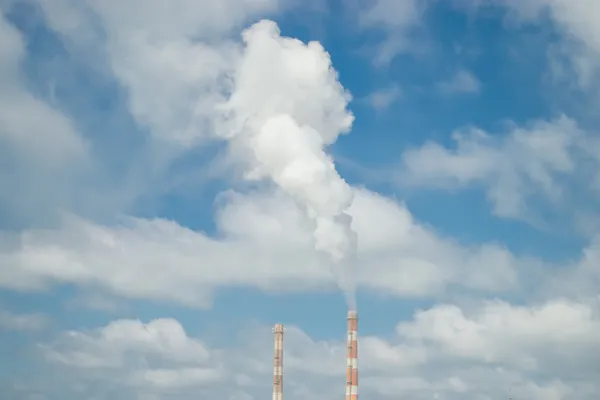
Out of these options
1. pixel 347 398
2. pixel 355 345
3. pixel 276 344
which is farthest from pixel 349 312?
pixel 276 344

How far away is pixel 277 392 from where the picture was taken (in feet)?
372

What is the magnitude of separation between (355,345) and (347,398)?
6.75 m

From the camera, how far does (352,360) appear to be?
10175cm

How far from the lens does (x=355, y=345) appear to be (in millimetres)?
102438

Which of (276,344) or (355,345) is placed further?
(276,344)

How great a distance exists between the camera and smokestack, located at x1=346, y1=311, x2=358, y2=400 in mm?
100625

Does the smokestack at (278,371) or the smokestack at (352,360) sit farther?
the smokestack at (278,371)

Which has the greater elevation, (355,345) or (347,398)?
(355,345)

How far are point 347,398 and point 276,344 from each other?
18.8 m

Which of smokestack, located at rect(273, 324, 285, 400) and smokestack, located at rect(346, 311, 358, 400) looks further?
smokestack, located at rect(273, 324, 285, 400)

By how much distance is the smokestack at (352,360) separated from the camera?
100625mm

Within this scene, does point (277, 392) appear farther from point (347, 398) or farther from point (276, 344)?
point (347, 398)

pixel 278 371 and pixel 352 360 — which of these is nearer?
pixel 352 360

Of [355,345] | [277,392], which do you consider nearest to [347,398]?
[355,345]
